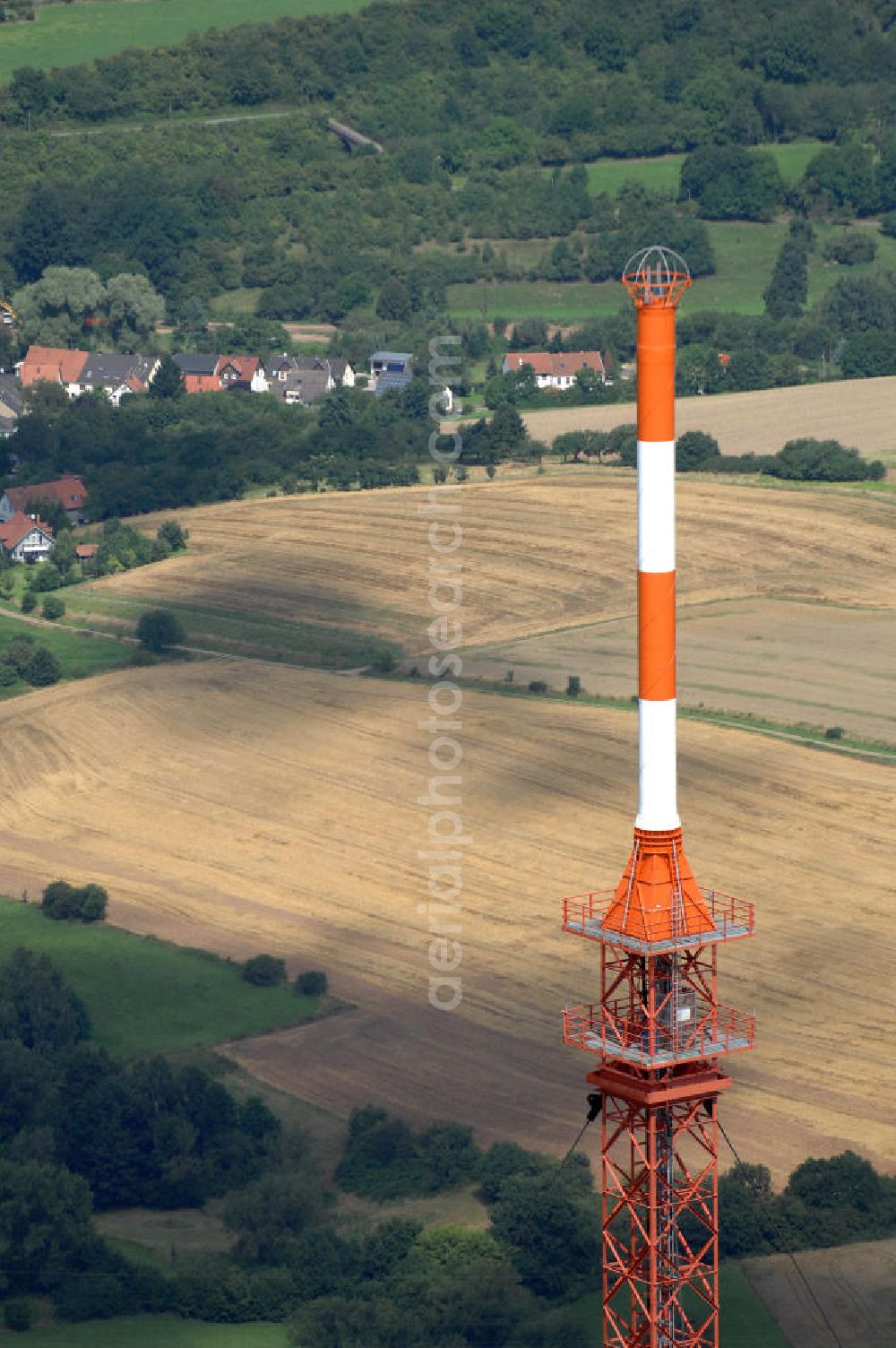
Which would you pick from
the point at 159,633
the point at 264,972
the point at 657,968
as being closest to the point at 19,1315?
the point at 264,972

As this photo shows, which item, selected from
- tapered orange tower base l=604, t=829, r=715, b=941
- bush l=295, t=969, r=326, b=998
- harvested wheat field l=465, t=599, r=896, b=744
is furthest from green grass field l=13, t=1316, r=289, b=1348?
harvested wheat field l=465, t=599, r=896, b=744

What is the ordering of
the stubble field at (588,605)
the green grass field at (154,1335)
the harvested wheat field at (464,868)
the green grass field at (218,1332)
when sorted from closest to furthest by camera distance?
the green grass field at (218,1332) → the green grass field at (154,1335) → the harvested wheat field at (464,868) → the stubble field at (588,605)

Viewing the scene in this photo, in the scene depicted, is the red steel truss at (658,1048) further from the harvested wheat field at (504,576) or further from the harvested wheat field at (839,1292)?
the harvested wheat field at (504,576)

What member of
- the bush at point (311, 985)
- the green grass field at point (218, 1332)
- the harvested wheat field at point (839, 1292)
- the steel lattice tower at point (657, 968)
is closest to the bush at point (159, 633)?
the bush at point (311, 985)

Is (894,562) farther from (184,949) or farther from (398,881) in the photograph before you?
(184,949)

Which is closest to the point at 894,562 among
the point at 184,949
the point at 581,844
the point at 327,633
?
the point at 327,633

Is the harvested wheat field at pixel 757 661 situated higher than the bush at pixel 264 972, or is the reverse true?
the harvested wheat field at pixel 757 661

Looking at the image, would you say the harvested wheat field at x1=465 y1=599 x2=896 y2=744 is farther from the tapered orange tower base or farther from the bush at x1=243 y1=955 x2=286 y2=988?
the tapered orange tower base
